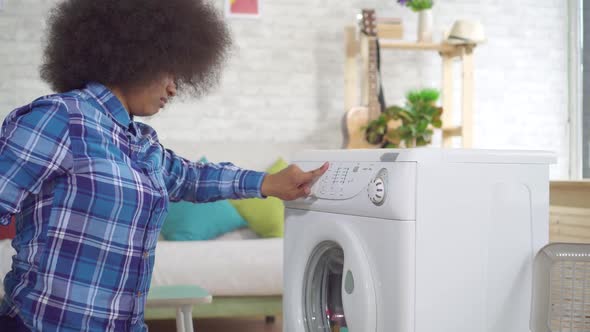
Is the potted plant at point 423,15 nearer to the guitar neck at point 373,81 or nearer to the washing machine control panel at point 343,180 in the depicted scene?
the guitar neck at point 373,81

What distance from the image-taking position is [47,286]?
1.24 meters

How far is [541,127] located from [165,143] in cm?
223

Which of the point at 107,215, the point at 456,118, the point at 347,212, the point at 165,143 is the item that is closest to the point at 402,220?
the point at 347,212

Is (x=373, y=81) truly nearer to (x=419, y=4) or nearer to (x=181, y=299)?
(x=419, y=4)

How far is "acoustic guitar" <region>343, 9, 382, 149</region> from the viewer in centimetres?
371

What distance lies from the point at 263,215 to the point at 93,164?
209cm

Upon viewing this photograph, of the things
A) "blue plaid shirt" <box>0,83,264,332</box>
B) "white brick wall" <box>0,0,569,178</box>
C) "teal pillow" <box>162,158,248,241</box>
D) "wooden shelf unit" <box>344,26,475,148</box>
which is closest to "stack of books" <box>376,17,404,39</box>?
"wooden shelf unit" <box>344,26,475,148</box>

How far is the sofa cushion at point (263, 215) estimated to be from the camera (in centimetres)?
330

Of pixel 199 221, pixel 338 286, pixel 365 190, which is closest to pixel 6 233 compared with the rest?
pixel 199 221

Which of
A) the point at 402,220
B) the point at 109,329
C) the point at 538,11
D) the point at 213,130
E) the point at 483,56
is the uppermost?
the point at 538,11

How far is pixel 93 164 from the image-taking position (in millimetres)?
1256

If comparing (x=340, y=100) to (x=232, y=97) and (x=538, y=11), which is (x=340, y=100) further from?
(x=538, y=11)

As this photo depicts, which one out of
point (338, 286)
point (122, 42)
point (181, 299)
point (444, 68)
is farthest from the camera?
point (444, 68)

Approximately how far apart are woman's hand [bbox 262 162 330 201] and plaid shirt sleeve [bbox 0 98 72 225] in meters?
0.56
